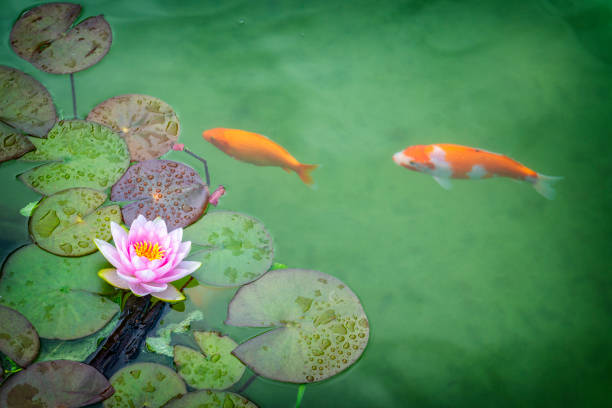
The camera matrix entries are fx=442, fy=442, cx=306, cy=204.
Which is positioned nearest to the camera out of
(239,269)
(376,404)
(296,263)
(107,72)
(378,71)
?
(376,404)

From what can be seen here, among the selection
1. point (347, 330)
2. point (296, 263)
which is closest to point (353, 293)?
point (347, 330)

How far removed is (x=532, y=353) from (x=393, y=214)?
72 centimetres

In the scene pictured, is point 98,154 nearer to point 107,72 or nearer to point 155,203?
point 155,203

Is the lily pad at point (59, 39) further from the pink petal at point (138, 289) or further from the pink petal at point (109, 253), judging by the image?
the pink petal at point (138, 289)

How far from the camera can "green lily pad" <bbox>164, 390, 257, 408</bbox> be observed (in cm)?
126

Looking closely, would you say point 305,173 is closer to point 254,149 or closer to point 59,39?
point 254,149

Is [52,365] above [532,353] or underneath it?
above

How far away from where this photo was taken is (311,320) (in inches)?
57.2

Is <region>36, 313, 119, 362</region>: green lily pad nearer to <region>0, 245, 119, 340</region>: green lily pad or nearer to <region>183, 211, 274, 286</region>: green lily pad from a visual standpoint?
<region>0, 245, 119, 340</region>: green lily pad

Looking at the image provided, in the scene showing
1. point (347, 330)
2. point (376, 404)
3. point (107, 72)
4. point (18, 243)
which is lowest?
point (376, 404)

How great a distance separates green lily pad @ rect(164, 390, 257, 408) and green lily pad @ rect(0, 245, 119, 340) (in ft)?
1.13

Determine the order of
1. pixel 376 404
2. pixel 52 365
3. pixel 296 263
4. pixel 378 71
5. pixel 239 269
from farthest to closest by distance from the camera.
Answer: pixel 378 71
pixel 296 263
pixel 239 269
pixel 376 404
pixel 52 365

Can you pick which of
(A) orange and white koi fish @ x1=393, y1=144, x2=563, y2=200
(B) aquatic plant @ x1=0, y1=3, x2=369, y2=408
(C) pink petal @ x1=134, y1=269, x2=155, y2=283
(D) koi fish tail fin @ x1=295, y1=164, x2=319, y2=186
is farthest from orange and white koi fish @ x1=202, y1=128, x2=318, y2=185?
(C) pink petal @ x1=134, y1=269, x2=155, y2=283

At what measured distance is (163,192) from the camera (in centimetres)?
166
